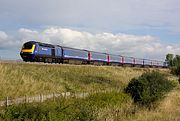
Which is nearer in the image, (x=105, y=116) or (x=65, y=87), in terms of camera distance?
(x=105, y=116)

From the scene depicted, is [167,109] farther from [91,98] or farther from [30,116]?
[30,116]

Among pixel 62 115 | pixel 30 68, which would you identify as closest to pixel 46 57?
pixel 30 68

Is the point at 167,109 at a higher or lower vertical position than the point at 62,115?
lower

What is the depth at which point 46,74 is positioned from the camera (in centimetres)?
3397

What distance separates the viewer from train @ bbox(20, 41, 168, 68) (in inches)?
1789

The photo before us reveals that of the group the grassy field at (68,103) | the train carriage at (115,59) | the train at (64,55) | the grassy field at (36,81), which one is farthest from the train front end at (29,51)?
the train carriage at (115,59)

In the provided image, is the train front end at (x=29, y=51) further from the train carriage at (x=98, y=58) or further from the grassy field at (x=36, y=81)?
the train carriage at (x=98, y=58)

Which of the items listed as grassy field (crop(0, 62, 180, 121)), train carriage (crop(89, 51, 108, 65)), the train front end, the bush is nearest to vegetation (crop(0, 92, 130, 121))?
grassy field (crop(0, 62, 180, 121))

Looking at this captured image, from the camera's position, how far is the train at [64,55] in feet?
149

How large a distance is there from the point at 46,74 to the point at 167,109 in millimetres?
11079

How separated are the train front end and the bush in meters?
17.3

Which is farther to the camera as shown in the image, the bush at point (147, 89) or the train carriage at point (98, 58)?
the train carriage at point (98, 58)

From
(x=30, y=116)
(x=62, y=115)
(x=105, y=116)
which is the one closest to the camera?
(x=30, y=116)

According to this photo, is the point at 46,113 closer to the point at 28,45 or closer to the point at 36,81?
the point at 36,81
